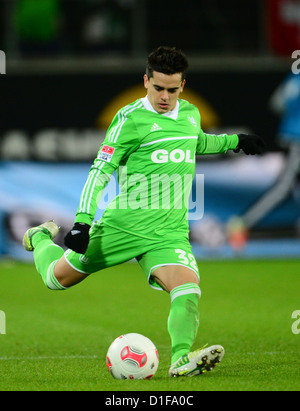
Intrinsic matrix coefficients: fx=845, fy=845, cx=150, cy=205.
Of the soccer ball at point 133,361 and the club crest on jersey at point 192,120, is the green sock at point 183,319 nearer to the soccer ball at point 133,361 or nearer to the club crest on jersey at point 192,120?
the soccer ball at point 133,361

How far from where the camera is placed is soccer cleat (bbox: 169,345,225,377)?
17.9 feet

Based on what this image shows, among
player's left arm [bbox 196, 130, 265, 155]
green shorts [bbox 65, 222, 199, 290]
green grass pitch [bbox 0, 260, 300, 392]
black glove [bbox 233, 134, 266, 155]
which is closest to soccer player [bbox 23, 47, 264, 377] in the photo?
green shorts [bbox 65, 222, 199, 290]

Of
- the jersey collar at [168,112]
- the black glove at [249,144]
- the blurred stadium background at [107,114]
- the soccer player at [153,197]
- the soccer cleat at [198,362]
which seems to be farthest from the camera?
the blurred stadium background at [107,114]

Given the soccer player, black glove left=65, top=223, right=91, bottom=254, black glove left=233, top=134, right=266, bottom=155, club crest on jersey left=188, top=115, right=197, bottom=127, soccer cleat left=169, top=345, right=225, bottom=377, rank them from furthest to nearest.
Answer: black glove left=233, top=134, right=266, bottom=155 < club crest on jersey left=188, top=115, right=197, bottom=127 < the soccer player < black glove left=65, top=223, right=91, bottom=254 < soccer cleat left=169, top=345, right=225, bottom=377

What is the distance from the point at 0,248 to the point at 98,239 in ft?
31.7

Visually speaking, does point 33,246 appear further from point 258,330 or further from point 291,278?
point 291,278

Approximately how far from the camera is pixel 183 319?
5.66m

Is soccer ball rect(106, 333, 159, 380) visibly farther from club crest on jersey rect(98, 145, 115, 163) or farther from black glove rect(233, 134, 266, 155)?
black glove rect(233, 134, 266, 155)

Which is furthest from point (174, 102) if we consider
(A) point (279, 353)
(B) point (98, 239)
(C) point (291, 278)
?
(C) point (291, 278)

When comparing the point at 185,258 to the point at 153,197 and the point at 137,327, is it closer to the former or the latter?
the point at 153,197

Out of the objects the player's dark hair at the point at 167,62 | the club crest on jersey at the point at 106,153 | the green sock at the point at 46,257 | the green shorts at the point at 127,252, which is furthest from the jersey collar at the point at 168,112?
the green sock at the point at 46,257

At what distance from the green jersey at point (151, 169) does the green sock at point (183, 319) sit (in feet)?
1.55

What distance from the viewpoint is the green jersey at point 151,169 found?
19.5 ft

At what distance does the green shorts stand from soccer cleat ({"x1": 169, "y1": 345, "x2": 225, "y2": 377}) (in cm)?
63
